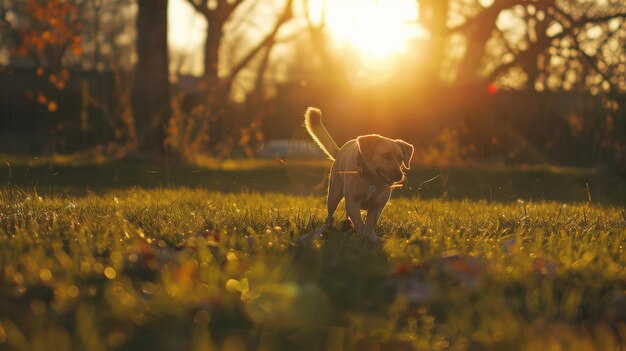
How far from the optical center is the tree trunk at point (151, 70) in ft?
51.6

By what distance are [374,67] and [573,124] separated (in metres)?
16.3

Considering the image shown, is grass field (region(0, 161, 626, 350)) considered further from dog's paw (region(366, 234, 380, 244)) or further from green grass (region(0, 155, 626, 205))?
green grass (region(0, 155, 626, 205))

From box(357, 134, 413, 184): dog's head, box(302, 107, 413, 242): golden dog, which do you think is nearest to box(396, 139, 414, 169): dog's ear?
box(302, 107, 413, 242): golden dog

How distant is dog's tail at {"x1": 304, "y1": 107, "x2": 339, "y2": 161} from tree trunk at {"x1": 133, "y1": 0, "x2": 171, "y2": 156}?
7.74 metres

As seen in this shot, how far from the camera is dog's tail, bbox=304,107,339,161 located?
8141 millimetres

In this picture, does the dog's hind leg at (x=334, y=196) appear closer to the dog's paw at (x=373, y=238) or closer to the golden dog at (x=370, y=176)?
the golden dog at (x=370, y=176)

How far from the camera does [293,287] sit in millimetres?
4469

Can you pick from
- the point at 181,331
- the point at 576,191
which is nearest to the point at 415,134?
the point at 576,191

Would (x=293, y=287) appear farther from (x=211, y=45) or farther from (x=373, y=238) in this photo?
(x=211, y=45)

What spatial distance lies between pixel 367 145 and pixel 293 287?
2690mm

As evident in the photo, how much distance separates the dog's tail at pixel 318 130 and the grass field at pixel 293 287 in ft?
5.41

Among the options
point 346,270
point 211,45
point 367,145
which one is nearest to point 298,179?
point 367,145

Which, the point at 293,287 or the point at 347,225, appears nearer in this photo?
the point at 293,287

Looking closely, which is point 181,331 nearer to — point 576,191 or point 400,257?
point 400,257
